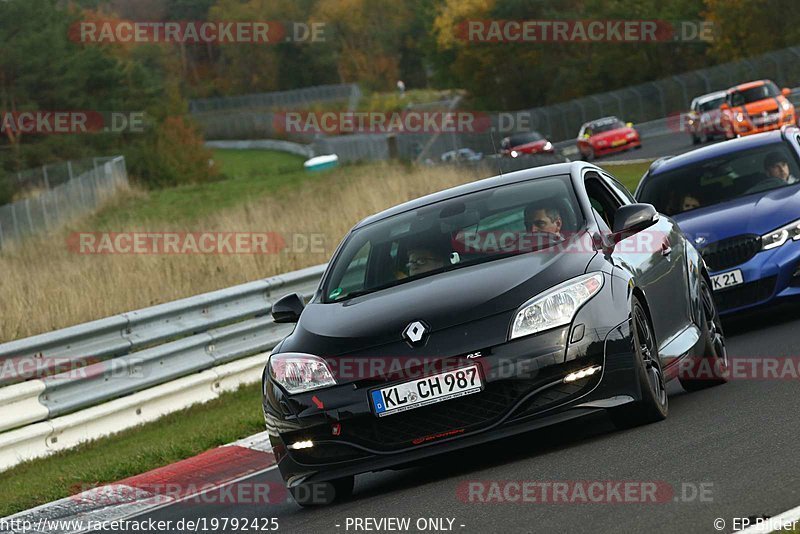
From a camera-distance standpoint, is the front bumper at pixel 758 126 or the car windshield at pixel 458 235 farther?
the front bumper at pixel 758 126

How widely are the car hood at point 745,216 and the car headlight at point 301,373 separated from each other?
541 cm

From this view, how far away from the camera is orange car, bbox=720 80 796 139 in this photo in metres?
42.6

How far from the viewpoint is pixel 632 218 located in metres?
8.29

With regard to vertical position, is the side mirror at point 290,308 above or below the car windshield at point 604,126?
above

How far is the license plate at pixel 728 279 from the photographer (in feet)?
38.9

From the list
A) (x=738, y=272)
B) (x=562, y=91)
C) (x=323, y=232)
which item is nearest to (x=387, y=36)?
(x=562, y=91)

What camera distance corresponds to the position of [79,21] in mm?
72812

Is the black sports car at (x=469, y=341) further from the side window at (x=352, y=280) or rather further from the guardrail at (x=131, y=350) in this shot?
the guardrail at (x=131, y=350)

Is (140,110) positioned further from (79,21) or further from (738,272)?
(738,272)

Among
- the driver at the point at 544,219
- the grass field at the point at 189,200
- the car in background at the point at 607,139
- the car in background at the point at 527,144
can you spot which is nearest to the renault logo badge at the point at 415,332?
the driver at the point at 544,219

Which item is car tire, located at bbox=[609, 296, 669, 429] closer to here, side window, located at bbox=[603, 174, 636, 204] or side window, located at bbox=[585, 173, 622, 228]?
side window, located at bbox=[585, 173, 622, 228]

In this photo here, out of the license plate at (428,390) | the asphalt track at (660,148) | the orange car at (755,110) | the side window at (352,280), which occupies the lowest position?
the asphalt track at (660,148)

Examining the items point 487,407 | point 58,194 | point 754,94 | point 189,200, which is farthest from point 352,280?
point 189,200

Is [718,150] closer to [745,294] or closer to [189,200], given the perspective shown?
[745,294]
